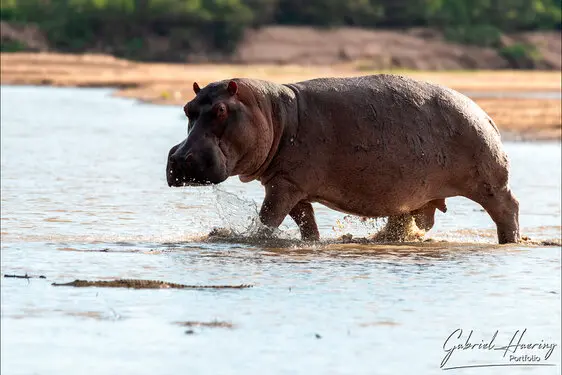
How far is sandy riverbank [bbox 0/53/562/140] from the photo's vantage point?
30297 mm

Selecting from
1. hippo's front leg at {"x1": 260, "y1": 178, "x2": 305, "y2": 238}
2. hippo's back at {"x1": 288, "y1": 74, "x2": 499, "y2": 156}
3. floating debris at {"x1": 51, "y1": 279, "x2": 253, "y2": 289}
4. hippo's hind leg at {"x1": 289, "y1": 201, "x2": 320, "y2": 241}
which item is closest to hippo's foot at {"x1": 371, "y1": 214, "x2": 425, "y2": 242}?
hippo's hind leg at {"x1": 289, "y1": 201, "x2": 320, "y2": 241}

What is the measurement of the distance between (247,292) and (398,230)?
2926 mm

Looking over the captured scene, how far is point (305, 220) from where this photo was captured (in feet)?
33.9

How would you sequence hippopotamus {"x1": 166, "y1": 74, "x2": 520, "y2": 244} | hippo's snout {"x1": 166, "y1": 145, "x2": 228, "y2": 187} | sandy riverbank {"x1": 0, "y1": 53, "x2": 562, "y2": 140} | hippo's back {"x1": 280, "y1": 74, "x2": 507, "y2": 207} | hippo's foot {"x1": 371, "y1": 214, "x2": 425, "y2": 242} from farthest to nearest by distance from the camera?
1. sandy riverbank {"x1": 0, "y1": 53, "x2": 562, "y2": 140}
2. hippo's foot {"x1": 371, "y1": 214, "x2": 425, "y2": 242}
3. hippo's back {"x1": 280, "y1": 74, "x2": 507, "y2": 207}
4. hippopotamus {"x1": 166, "y1": 74, "x2": 520, "y2": 244}
5. hippo's snout {"x1": 166, "y1": 145, "x2": 228, "y2": 187}

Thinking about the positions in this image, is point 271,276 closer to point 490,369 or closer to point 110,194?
point 490,369

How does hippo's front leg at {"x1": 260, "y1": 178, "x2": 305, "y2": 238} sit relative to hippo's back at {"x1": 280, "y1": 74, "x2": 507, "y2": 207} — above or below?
below

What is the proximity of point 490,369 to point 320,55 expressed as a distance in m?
53.4

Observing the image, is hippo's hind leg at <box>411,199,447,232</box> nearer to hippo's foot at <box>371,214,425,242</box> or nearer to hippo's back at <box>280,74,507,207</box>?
hippo's foot at <box>371,214,425,242</box>

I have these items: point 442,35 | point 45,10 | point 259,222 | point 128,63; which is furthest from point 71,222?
point 442,35

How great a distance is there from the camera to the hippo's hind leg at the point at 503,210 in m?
10.4

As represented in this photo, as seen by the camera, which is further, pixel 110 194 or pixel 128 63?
pixel 128 63

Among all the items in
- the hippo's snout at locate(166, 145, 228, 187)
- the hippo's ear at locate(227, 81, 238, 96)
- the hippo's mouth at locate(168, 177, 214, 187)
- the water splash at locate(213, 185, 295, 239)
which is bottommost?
the water splash at locate(213, 185, 295, 239)

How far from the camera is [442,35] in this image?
214 ft

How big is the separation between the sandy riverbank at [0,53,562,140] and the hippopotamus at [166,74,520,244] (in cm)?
1516
